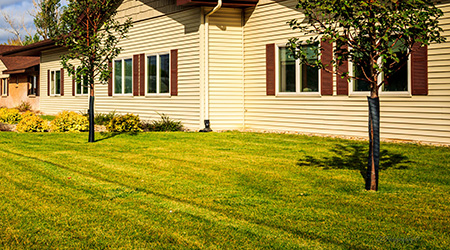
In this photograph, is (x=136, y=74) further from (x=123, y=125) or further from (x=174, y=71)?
(x=123, y=125)

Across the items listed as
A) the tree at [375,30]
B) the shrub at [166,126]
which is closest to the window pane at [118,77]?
the shrub at [166,126]

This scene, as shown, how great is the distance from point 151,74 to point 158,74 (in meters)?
0.47

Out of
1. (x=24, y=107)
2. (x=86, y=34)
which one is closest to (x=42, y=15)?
(x=24, y=107)

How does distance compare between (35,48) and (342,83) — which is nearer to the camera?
(342,83)

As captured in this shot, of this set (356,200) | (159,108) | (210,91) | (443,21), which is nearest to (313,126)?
(210,91)

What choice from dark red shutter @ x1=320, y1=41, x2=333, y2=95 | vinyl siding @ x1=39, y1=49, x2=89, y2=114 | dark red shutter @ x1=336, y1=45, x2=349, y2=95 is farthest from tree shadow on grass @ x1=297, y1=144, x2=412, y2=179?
vinyl siding @ x1=39, y1=49, x2=89, y2=114

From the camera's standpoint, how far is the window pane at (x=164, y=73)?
15.1 metres

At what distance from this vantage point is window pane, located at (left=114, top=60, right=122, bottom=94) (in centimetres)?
1753

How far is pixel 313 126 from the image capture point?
12.2 meters

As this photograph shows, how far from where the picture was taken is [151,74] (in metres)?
15.9

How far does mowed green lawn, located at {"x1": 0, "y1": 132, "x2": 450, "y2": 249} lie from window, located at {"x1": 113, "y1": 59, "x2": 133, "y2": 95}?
7587 millimetres

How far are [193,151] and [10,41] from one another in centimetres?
5400

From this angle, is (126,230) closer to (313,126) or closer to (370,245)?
(370,245)

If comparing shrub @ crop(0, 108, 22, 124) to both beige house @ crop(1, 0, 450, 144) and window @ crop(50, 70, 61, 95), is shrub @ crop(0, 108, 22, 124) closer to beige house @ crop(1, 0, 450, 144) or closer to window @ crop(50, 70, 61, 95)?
beige house @ crop(1, 0, 450, 144)
